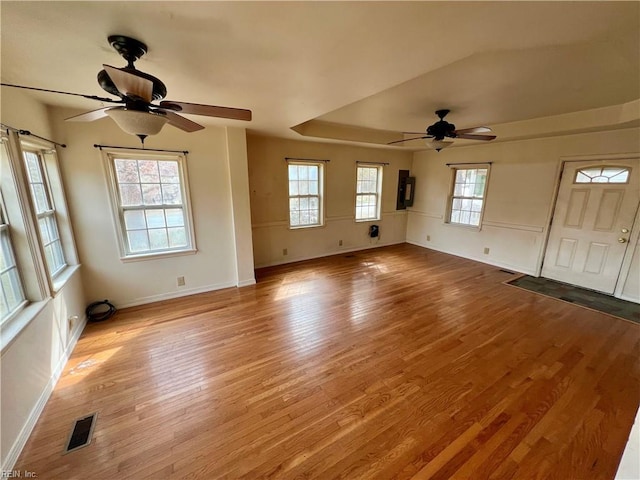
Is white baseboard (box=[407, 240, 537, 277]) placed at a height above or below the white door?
below

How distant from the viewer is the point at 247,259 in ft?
13.5

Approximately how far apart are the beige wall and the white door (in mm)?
3193

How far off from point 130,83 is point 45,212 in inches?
90.4

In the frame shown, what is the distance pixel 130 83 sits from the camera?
131 centimetres

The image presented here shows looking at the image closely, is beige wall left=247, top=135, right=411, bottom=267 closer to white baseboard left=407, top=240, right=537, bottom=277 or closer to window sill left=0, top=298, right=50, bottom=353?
white baseboard left=407, top=240, right=537, bottom=277

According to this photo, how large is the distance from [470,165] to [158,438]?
6.30 meters

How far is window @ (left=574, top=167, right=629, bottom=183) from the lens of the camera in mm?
3590

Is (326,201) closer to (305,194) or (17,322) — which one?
(305,194)

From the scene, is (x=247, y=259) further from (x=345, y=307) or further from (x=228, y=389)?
(x=228, y=389)

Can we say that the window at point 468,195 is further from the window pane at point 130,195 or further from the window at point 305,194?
the window pane at point 130,195

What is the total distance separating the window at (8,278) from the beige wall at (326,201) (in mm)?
3067

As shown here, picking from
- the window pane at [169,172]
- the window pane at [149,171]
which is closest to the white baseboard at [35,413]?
the window pane at [149,171]

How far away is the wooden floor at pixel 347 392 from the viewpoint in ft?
5.11

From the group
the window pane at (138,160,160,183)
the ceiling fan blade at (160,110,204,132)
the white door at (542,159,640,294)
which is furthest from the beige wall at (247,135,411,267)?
the white door at (542,159,640,294)
